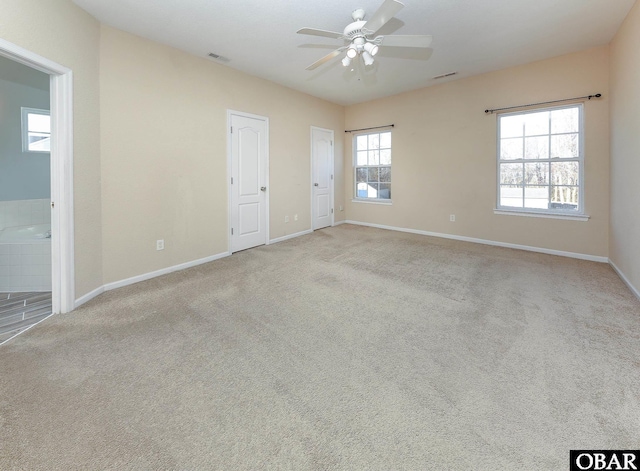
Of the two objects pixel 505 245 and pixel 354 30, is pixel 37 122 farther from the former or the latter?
pixel 505 245

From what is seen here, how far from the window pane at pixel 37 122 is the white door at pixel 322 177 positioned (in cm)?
434

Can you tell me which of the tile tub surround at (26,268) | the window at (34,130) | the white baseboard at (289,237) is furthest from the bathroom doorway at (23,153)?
the white baseboard at (289,237)

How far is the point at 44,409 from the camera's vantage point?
1.51 m

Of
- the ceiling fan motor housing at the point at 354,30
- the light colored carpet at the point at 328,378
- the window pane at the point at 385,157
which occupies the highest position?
the ceiling fan motor housing at the point at 354,30

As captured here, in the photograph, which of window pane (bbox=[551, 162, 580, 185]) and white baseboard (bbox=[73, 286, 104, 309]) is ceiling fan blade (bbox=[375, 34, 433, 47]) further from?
white baseboard (bbox=[73, 286, 104, 309])

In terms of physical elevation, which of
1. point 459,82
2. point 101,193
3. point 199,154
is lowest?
point 101,193

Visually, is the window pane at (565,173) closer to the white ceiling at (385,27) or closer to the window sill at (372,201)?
the white ceiling at (385,27)

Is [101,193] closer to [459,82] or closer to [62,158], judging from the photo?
[62,158]

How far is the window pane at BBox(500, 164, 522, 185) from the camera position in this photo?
473cm

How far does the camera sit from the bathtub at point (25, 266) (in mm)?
3174

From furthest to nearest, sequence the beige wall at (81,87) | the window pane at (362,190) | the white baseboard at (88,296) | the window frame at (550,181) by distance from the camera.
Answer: the window pane at (362,190) → the window frame at (550,181) → the white baseboard at (88,296) → the beige wall at (81,87)

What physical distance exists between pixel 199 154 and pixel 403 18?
9.44 ft

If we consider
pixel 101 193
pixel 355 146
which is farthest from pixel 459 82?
pixel 101 193

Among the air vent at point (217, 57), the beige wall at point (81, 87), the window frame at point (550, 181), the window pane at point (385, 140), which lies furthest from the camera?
the window pane at point (385, 140)
